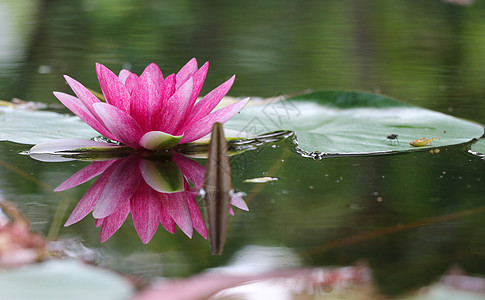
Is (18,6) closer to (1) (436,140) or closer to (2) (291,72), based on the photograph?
(2) (291,72)

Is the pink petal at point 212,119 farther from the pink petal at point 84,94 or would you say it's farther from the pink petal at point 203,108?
→ the pink petal at point 84,94

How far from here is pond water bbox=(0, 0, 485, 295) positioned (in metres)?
0.59

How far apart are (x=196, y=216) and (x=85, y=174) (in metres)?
0.25

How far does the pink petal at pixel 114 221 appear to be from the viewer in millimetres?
638

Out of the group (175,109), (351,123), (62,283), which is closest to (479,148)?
(351,123)

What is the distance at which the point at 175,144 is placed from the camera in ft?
3.13

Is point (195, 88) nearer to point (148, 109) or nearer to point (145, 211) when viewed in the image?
point (148, 109)

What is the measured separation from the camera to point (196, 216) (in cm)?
69

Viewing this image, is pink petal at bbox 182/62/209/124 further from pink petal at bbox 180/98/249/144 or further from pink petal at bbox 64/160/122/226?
pink petal at bbox 64/160/122/226

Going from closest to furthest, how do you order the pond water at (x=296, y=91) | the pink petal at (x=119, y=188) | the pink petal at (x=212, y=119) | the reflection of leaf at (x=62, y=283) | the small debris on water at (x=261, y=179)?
the reflection of leaf at (x=62, y=283)
the pond water at (x=296, y=91)
the pink petal at (x=119, y=188)
the small debris on water at (x=261, y=179)
the pink petal at (x=212, y=119)

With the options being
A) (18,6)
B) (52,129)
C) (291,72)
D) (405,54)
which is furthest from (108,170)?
(18,6)

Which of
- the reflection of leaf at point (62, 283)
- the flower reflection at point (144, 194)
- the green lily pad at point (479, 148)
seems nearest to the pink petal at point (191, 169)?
the flower reflection at point (144, 194)

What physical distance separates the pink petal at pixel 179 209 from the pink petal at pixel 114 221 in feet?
0.17

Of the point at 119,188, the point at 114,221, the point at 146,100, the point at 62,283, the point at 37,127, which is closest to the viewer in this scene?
the point at 62,283
